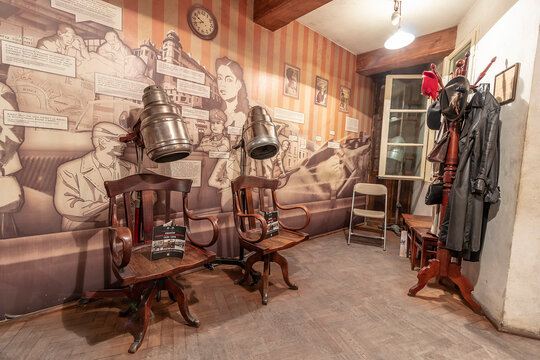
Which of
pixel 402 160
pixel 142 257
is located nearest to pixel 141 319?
pixel 142 257

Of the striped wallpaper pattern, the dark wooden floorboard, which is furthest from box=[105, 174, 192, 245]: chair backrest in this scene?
the striped wallpaper pattern

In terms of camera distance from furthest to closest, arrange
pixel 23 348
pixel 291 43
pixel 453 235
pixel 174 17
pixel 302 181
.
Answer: pixel 302 181
pixel 291 43
pixel 174 17
pixel 453 235
pixel 23 348

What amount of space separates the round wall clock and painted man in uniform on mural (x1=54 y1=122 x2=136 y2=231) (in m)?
1.19

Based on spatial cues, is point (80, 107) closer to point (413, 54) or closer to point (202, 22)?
point (202, 22)

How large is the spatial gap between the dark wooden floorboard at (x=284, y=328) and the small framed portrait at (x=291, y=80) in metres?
2.27

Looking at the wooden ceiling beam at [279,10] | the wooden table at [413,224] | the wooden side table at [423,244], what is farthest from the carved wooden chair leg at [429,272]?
the wooden ceiling beam at [279,10]

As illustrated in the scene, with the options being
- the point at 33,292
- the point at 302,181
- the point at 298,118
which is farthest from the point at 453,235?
the point at 33,292

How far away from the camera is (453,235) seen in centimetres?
190

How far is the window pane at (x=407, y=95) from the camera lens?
3908 millimetres

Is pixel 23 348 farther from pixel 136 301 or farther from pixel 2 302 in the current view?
pixel 136 301

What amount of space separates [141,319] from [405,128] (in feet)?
14.0

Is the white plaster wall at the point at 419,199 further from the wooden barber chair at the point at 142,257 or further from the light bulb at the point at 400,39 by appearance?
the wooden barber chair at the point at 142,257

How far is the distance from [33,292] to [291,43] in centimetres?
349

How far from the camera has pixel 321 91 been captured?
12.1 ft
